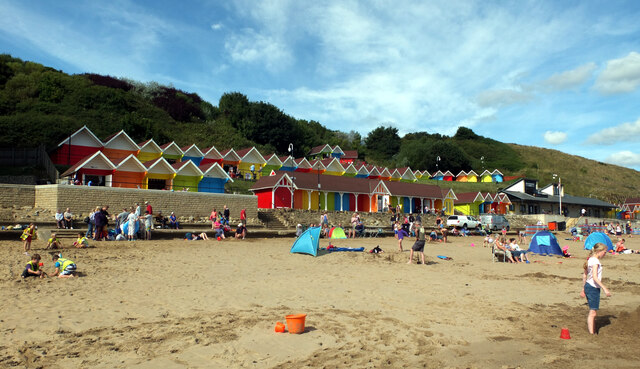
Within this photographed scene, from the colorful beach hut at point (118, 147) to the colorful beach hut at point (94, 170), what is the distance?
8.08m


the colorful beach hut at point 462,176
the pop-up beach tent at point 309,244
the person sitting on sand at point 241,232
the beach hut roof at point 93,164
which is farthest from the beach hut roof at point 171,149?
the colorful beach hut at point 462,176

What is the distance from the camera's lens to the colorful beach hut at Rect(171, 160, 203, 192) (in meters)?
36.4

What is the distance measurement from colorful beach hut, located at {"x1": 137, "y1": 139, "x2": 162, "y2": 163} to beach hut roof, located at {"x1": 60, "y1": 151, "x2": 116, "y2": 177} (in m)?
10.9

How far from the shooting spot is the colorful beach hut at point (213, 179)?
1503 inches

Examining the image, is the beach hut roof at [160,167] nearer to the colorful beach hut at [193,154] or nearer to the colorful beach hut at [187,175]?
the colorful beach hut at [187,175]

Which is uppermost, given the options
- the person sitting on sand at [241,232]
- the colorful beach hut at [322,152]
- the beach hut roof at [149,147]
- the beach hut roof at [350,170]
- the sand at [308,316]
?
the colorful beach hut at [322,152]

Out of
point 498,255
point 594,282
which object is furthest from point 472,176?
point 594,282

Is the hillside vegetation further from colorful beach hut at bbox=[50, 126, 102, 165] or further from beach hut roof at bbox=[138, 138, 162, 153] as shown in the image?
beach hut roof at bbox=[138, 138, 162, 153]

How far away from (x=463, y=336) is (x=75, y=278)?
8.96 meters

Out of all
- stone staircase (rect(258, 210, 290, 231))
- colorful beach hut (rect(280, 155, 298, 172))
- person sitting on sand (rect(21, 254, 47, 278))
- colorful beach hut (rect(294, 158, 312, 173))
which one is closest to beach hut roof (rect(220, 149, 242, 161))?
colorful beach hut (rect(280, 155, 298, 172))

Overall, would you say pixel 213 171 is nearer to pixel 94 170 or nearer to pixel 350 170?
pixel 94 170

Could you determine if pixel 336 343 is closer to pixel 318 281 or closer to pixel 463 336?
pixel 463 336

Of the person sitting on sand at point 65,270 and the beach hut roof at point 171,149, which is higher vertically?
the beach hut roof at point 171,149

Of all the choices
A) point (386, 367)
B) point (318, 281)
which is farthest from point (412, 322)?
point (318, 281)
